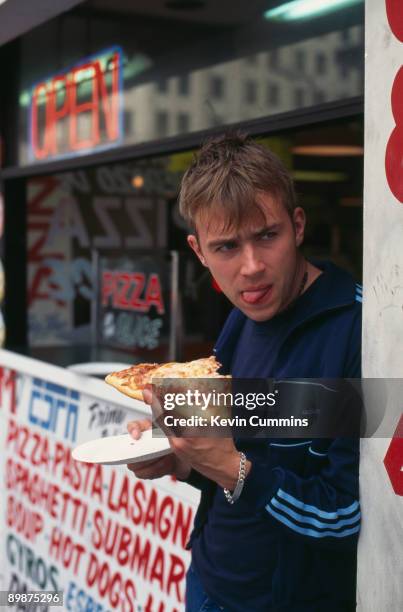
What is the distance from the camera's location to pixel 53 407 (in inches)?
168

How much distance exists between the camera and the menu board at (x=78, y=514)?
333cm

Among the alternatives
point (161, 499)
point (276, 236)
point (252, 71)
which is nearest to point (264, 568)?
point (276, 236)

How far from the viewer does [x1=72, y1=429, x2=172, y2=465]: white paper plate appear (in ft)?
5.90

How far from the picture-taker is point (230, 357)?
215cm

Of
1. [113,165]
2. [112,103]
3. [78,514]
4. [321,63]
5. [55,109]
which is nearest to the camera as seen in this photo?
[321,63]

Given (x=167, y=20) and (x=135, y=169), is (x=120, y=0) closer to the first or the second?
(x=167, y=20)

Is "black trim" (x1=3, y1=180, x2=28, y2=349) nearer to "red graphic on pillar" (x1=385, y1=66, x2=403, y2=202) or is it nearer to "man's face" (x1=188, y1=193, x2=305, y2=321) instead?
"man's face" (x1=188, y1=193, x2=305, y2=321)

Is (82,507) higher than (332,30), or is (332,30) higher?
(332,30)

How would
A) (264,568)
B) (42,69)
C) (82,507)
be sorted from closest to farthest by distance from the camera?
(264,568) < (82,507) < (42,69)

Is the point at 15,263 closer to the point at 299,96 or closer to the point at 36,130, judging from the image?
the point at 36,130

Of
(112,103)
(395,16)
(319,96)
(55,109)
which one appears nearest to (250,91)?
(319,96)

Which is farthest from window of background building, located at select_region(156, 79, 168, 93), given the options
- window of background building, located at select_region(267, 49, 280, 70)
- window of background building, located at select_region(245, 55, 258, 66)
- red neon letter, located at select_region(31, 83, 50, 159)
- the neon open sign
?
red neon letter, located at select_region(31, 83, 50, 159)

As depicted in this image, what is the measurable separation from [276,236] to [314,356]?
27 centimetres

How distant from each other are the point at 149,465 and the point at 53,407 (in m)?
2.34
